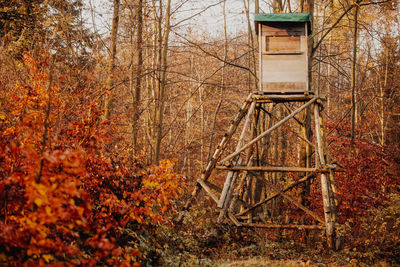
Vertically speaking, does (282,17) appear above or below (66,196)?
above

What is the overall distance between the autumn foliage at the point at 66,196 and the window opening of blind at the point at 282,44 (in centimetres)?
392

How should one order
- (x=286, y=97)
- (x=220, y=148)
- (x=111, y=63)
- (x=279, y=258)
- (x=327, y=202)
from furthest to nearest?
1. (x=111, y=63)
2. (x=220, y=148)
3. (x=286, y=97)
4. (x=327, y=202)
5. (x=279, y=258)

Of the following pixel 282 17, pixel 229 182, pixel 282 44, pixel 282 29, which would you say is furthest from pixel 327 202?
pixel 282 17

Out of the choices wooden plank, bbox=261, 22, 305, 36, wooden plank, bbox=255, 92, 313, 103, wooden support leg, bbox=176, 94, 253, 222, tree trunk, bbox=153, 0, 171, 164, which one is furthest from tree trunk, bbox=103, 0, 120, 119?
wooden plank, bbox=261, 22, 305, 36

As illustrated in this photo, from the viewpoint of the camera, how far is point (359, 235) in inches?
405

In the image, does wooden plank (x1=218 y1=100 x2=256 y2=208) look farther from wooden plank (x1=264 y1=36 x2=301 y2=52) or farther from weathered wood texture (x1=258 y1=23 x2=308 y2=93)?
wooden plank (x1=264 y1=36 x2=301 y2=52)

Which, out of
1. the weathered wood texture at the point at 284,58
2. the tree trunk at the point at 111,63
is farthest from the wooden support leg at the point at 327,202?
the tree trunk at the point at 111,63

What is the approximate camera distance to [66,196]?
379 cm

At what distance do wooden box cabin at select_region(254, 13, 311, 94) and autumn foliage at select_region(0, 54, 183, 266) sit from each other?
3.45 metres

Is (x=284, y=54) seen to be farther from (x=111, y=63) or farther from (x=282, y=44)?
(x=111, y=63)

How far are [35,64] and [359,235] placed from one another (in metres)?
12.2

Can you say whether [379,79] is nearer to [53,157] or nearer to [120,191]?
[120,191]

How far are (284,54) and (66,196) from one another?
6.51m

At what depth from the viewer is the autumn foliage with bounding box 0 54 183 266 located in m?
3.78
